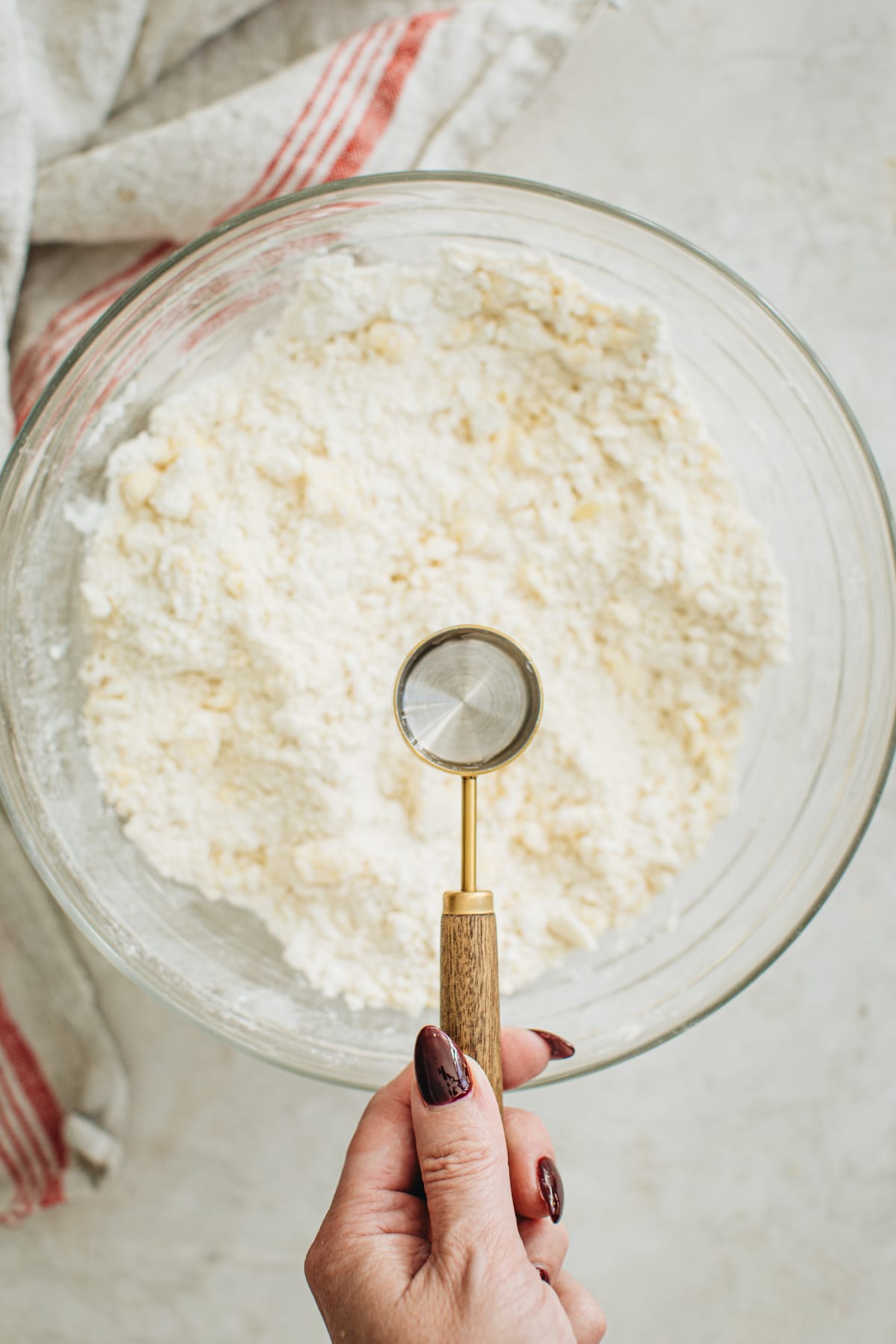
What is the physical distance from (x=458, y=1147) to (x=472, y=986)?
15 centimetres

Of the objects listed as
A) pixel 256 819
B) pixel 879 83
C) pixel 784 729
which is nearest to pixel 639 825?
pixel 784 729

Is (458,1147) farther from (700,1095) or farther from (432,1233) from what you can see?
(700,1095)

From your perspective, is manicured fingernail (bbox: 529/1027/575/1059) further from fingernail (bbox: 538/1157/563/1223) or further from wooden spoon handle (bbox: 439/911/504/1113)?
wooden spoon handle (bbox: 439/911/504/1113)

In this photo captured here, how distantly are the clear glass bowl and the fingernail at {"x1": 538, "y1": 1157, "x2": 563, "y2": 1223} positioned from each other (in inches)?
4.3

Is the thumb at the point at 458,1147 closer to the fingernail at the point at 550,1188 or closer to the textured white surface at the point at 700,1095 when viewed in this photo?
the fingernail at the point at 550,1188

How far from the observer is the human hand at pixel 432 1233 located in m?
0.84

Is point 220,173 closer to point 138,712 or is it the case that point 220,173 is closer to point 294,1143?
point 138,712

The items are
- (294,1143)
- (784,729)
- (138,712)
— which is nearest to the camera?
(138,712)

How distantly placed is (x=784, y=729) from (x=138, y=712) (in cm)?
91

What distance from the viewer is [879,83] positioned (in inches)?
56.6

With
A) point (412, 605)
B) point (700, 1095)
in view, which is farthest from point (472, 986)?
point (700, 1095)

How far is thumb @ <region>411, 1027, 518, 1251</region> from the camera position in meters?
0.87

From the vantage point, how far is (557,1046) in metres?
1.19

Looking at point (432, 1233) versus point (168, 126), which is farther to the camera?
point (168, 126)
